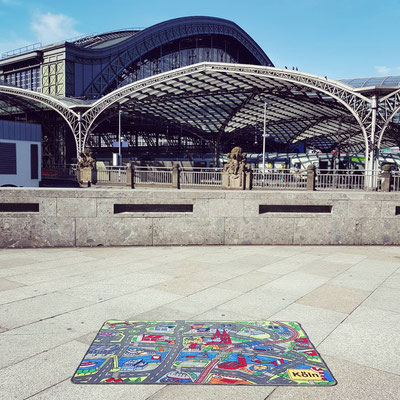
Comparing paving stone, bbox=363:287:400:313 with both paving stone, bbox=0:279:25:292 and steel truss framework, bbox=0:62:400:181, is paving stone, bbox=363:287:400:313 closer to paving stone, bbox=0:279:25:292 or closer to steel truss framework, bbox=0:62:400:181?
paving stone, bbox=0:279:25:292

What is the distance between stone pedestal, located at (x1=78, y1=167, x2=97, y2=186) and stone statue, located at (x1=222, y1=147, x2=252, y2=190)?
1255 centimetres

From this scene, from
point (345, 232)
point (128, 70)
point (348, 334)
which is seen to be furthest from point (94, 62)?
point (348, 334)

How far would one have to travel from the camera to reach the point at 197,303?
206 inches

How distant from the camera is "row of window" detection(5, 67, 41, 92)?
62.3 m

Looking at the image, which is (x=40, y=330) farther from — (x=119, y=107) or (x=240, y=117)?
(x=240, y=117)

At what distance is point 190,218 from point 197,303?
4170 millimetres

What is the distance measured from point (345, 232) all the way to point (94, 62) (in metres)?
60.8

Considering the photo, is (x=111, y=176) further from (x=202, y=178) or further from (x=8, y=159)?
(x=202, y=178)

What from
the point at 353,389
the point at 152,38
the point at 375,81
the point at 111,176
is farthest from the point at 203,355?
the point at 152,38

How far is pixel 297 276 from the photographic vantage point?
670cm

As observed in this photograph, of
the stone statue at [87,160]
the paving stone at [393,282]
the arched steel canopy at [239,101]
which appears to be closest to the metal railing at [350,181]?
the paving stone at [393,282]

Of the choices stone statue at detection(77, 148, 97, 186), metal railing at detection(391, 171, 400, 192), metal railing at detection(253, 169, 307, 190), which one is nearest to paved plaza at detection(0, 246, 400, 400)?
metal railing at detection(391, 171, 400, 192)

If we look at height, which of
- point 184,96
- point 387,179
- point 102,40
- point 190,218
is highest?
point 102,40

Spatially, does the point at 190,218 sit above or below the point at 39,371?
above
